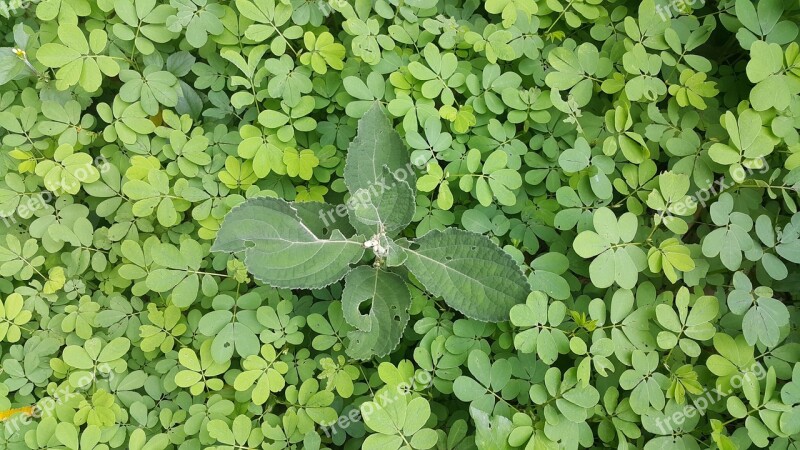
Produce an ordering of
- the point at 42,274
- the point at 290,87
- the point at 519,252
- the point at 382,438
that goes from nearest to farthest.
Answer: the point at 382,438
the point at 519,252
the point at 290,87
the point at 42,274

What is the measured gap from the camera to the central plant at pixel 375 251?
7.07 ft

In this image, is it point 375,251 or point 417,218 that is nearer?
point 375,251

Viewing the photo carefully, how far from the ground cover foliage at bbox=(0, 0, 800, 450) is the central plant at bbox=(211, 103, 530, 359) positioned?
3cm

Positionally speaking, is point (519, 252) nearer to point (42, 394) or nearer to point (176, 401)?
point (176, 401)

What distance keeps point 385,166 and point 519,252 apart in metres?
0.67

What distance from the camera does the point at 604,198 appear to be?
2.37 metres

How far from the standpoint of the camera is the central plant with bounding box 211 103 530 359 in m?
2.16

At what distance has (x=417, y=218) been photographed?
2.49m

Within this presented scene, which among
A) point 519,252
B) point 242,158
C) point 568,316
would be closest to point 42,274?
point 242,158

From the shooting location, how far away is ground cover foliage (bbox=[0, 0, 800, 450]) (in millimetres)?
2201

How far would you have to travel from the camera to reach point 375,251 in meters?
2.24

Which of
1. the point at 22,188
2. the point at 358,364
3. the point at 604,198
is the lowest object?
the point at 358,364

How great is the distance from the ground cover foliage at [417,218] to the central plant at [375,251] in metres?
Answer: 0.03

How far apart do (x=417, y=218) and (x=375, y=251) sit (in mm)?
331
